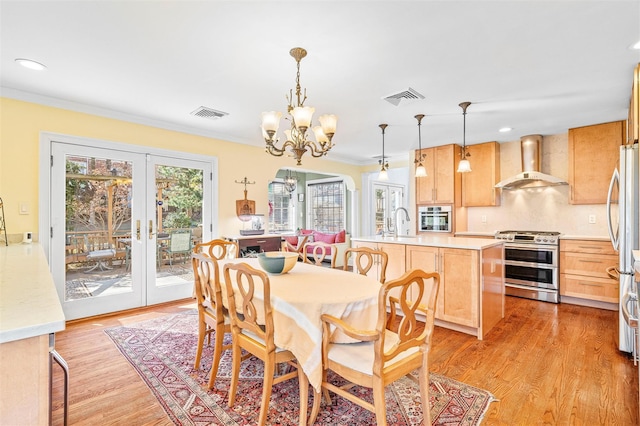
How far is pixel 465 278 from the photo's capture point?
3.13 meters

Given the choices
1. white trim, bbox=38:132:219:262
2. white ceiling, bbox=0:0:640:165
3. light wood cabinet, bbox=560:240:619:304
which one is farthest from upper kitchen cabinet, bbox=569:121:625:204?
white trim, bbox=38:132:219:262

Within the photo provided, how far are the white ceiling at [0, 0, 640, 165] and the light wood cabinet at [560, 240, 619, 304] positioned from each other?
1674 mm

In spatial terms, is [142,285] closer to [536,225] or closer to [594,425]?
[594,425]

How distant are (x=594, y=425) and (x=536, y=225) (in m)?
3.85

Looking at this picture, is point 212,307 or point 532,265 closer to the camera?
point 212,307

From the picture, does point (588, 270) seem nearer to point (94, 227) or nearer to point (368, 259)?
point (368, 259)

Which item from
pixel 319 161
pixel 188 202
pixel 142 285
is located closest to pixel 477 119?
pixel 319 161

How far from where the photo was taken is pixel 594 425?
5.93 feet

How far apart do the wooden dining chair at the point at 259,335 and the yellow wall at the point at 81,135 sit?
9.05 ft

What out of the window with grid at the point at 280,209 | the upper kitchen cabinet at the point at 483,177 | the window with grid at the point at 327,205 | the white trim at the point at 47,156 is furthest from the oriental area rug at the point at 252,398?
the window with grid at the point at 280,209

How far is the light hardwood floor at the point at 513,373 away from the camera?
6.27 feet

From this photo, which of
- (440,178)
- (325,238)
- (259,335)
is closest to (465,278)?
(259,335)

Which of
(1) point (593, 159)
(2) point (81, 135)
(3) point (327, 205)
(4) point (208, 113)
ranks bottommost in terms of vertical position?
(3) point (327, 205)

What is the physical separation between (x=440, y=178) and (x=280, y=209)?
14.5ft
